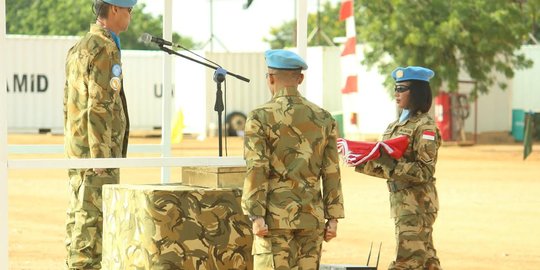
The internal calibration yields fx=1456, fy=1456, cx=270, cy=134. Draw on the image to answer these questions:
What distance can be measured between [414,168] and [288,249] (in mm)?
1964

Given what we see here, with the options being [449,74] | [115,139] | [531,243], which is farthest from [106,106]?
[449,74]

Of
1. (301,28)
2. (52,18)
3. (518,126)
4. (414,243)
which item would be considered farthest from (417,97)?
(52,18)

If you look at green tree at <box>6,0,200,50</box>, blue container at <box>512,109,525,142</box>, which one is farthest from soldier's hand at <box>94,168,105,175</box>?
green tree at <box>6,0,200,50</box>

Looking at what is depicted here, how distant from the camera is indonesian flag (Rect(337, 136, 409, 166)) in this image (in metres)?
8.35

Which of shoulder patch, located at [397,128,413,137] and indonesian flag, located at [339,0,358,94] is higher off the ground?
indonesian flag, located at [339,0,358,94]

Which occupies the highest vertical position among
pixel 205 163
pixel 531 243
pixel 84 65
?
pixel 84 65

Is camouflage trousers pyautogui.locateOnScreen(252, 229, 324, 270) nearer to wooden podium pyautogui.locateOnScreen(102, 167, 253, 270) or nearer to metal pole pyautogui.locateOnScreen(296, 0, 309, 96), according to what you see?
wooden podium pyautogui.locateOnScreen(102, 167, 253, 270)

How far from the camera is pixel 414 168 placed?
8.41m

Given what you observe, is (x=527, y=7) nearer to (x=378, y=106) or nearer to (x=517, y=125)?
(x=517, y=125)

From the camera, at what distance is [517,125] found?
140ft

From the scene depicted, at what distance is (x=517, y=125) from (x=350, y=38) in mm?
17089

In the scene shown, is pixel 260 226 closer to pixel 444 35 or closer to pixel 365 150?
pixel 365 150

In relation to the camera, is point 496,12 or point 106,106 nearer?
point 106,106

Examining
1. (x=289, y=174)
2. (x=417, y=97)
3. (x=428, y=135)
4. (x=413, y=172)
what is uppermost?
(x=417, y=97)
